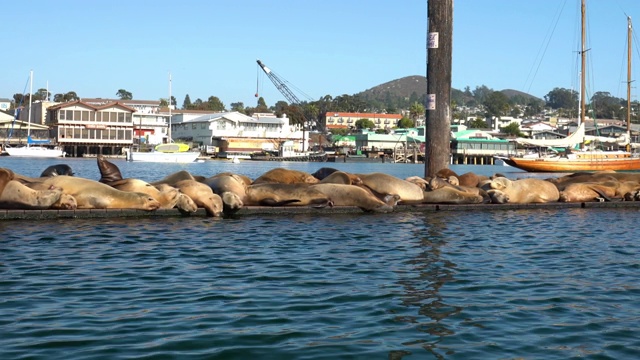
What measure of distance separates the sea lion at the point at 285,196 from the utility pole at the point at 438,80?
203 inches

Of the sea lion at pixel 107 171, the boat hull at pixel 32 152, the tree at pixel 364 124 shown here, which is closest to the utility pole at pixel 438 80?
the sea lion at pixel 107 171

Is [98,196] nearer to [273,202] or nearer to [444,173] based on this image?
[273,202]

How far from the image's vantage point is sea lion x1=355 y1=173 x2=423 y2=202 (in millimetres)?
17844

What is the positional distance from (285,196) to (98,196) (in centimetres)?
396

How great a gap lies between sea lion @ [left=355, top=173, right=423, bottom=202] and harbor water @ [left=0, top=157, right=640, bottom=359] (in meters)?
2.91

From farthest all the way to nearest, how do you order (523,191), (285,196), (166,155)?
(166,155)
(523,191)
(285,196)

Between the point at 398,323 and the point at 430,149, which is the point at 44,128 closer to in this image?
the point at 430,149

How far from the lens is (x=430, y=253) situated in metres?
12.0

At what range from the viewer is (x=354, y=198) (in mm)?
16922

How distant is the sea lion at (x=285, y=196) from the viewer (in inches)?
655

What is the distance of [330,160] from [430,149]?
97.9 meters

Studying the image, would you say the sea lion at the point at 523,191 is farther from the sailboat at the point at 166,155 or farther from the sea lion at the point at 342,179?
the sailboat at the point at 166,155

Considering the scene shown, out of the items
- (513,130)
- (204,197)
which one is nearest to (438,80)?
(204,197)

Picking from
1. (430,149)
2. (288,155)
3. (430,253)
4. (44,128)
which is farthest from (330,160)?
(430,253)
